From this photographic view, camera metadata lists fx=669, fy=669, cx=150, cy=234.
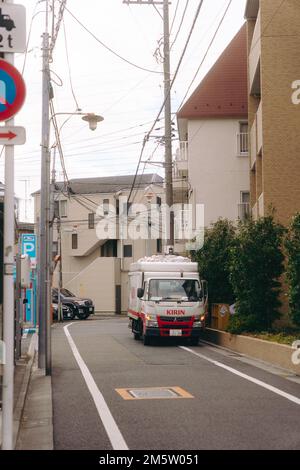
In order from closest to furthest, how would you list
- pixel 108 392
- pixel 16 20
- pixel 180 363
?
pixel 16 20 → pixel 108 392 → pixel 180 363

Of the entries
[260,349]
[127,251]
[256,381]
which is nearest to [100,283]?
[127,251]

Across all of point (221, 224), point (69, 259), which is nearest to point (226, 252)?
point (221, 224)

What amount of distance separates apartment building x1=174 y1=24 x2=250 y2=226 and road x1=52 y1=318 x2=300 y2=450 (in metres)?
14.5

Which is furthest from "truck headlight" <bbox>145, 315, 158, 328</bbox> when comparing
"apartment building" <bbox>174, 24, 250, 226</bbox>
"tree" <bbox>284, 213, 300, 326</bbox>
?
"apartment building" <bbox>174, 24, 250, 226</bbox>

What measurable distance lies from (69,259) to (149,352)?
38482mm

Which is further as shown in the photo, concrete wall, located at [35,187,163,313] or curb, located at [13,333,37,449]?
concrete wall, located at [35,187,163,313]

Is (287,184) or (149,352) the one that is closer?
(149,352)

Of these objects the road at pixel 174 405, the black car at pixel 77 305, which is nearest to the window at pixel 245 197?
the black car at pixel 77 305

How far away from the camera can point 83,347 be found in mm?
19703

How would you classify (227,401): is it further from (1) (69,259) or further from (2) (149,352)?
(1) (69,259)

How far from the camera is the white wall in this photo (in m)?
30.7

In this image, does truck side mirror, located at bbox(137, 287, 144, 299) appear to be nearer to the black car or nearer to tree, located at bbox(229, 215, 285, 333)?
tree, located at bbox(229, 215, 285, 333)

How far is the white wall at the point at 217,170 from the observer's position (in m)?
30.7

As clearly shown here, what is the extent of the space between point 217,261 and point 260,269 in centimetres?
550
